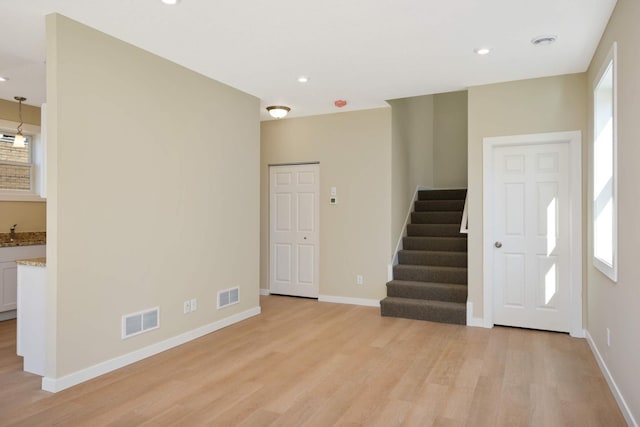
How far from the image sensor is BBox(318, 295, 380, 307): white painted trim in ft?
19.4

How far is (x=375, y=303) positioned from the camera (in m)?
5.90

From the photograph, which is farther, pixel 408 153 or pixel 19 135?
pixel 408 153

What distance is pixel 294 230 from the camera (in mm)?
6527

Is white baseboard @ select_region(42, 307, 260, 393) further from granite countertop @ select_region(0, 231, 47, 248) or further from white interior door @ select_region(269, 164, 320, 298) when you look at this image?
granite countertop @ select_region(0, 231, 47, 248)

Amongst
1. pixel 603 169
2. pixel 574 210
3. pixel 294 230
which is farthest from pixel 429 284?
pixel 603 169

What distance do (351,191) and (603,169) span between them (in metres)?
3.16

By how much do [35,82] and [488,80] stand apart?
16.4ft

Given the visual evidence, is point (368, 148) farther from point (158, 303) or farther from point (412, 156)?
point (158, 303)

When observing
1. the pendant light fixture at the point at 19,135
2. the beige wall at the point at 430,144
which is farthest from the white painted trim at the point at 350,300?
the pendant light fixture at the point at 19,135

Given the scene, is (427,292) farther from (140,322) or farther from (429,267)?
(140,322)

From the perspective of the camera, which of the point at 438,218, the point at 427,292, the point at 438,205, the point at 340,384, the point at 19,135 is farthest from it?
the point at 438,205

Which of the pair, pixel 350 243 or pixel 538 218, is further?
pixel 350 243

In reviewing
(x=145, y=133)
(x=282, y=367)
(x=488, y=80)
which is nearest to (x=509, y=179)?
(x=488, y=80)

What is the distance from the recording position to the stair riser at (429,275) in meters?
5.45
